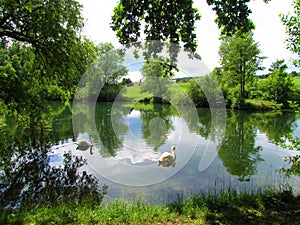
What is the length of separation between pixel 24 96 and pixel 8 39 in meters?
2.68

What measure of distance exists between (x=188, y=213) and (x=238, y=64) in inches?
1476

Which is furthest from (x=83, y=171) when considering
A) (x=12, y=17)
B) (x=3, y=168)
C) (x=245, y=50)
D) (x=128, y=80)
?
(x=245, y=50)

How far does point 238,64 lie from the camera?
Result: 37.6m

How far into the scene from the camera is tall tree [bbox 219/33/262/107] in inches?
1400

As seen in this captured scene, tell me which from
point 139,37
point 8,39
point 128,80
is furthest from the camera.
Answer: point 128,80

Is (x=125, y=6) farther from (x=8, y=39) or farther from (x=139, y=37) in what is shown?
(x=8, y=39)

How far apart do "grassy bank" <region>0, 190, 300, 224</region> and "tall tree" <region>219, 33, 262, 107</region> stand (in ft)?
104

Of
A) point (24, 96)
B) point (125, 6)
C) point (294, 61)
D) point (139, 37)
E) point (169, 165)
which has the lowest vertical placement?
point (169, 165)

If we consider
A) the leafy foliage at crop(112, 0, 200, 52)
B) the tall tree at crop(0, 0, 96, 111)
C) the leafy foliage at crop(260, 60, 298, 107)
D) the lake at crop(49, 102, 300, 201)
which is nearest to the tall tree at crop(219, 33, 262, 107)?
the leafy foliage at crop(260, 60, 298, 107)

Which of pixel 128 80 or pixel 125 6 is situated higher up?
pixel 125 6

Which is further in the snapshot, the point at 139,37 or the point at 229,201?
the point at 139,37

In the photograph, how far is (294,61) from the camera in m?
5.38

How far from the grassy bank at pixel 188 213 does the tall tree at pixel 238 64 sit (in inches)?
1252

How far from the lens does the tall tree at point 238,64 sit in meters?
35.6
